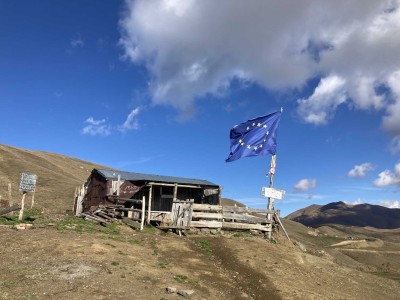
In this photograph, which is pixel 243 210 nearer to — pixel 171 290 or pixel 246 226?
pixel 246 226

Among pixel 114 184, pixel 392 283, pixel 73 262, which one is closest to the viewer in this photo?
pixel 73 262

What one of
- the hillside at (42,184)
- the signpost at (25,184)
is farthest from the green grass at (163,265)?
the hillside at (42,184)

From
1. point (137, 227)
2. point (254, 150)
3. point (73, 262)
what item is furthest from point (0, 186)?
point (73, 262)

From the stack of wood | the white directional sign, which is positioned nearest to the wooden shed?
the stack of wood

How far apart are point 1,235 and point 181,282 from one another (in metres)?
9.03

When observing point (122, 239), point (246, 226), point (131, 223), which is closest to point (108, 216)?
point (131, 223)

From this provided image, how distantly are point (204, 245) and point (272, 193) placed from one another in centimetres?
621

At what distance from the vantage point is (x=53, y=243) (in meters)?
15.6

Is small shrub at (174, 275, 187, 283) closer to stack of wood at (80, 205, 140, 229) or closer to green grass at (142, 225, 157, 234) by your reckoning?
green grass at (142, 225, 157, 234)

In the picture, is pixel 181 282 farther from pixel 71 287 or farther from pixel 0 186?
pixel 0 186

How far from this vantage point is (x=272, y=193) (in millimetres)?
23703

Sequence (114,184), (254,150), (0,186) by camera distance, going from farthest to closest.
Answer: (0,186) → (114,184) → (254,150)

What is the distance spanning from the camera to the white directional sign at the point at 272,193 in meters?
23.5

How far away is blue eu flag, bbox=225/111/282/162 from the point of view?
25.2m
